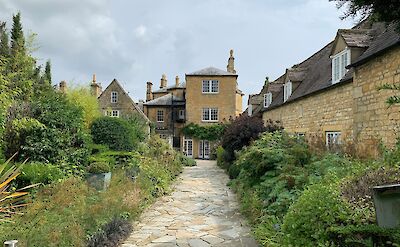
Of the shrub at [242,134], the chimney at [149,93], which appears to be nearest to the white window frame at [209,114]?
the chimney at [149,93]

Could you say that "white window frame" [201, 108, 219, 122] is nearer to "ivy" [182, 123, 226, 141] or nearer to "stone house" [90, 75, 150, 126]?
"ivy" [182, 123, 226, 141]

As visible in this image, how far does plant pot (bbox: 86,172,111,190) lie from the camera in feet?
30.8

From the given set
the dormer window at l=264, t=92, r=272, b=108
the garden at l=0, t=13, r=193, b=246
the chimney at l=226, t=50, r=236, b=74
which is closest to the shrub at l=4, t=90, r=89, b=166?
the garden at l=0, t=13, r=193, b=246

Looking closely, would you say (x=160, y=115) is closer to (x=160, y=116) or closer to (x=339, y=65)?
(x=160, y=116)

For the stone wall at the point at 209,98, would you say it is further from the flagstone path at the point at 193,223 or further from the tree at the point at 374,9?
the tree at the point at 374,9

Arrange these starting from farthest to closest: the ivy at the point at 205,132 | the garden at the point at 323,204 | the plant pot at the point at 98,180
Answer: the ivy at the point at 205,132
the plant pot at the point at 98,180
the garden at the point at 323,204

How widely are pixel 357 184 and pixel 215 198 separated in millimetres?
6417

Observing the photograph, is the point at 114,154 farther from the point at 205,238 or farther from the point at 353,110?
the point at 353,110

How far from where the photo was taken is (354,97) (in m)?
10.4

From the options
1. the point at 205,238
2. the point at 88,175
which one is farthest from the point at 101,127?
the point at 205,238

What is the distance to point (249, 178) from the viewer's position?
9.92 m

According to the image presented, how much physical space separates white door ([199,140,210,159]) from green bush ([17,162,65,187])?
24459 mm

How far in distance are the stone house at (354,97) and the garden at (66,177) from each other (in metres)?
5.72

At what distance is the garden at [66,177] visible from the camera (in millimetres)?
5555
